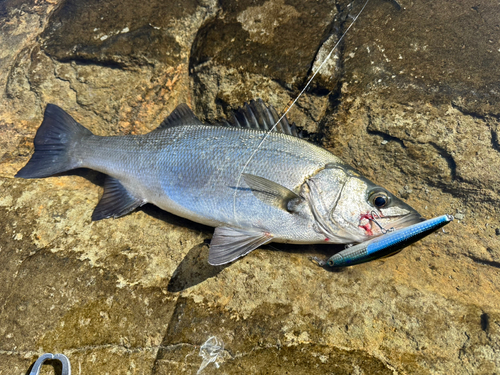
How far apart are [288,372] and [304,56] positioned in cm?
269

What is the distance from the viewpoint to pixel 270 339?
6.13ft

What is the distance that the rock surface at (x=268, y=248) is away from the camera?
1.90 meters

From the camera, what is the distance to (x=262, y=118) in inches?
104

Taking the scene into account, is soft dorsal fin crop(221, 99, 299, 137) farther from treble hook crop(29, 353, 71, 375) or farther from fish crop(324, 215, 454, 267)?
treble hook crop(29, 353, 71, 375)

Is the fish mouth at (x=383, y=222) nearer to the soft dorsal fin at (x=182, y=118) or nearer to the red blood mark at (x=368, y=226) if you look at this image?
the red blood mark at (x=368, y=226)

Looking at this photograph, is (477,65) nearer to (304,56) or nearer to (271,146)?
(304,56)

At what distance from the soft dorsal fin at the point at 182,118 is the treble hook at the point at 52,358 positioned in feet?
6.49

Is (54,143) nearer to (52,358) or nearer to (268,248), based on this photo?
(52,358)

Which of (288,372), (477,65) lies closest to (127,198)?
(288,372)

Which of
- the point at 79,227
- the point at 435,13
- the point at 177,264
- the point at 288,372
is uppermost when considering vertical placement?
the point at 435,13

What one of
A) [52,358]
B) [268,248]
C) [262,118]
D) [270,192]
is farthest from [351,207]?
[52,358]

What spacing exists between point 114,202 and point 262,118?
1599 mm

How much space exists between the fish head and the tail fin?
2412 millimetres

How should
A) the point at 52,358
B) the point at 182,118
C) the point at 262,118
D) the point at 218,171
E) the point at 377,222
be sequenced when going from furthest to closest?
the point at 182,118 → the point at 262,118 → the point at 218,171 → the point at 377,222 → the point at 52,358
